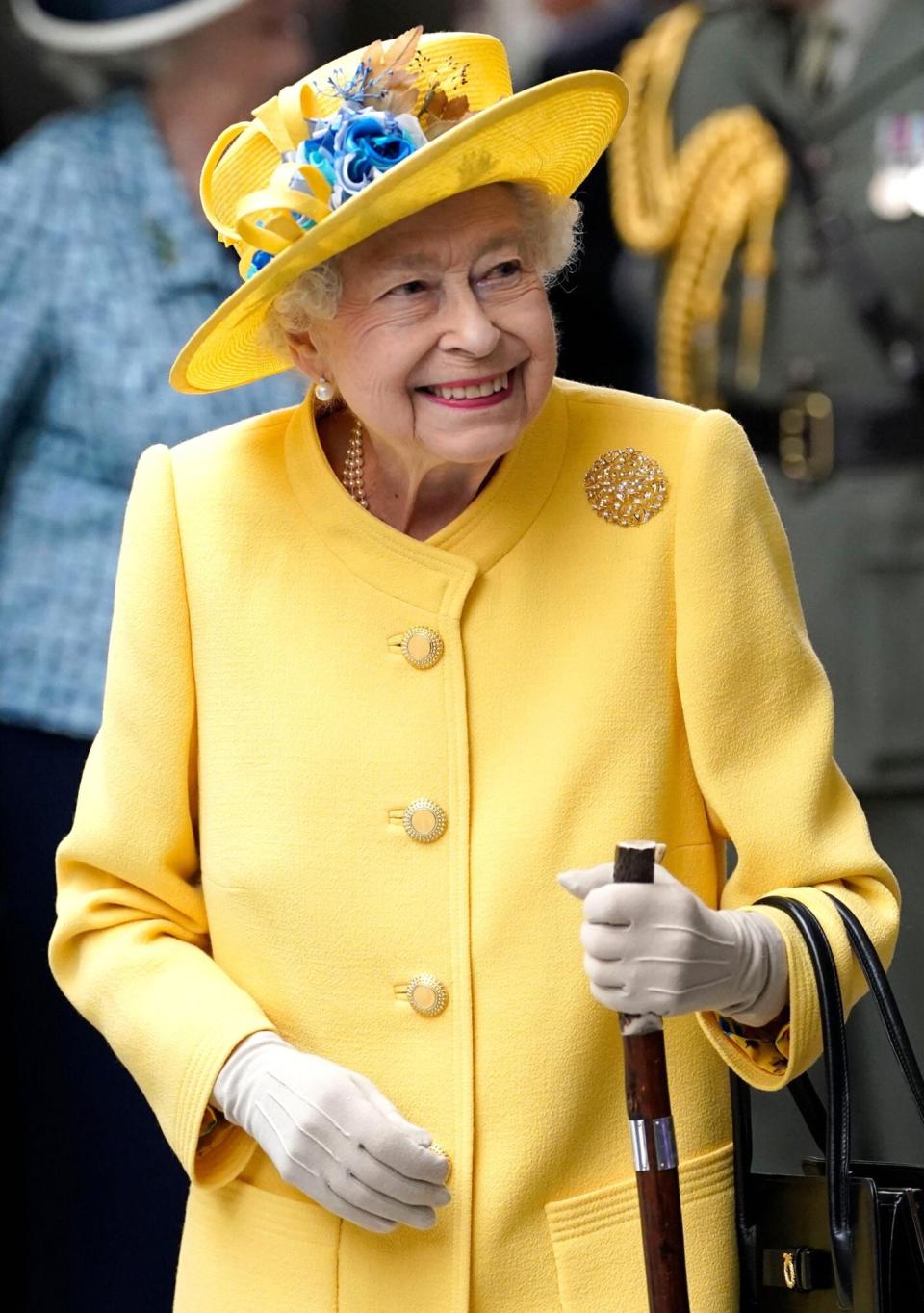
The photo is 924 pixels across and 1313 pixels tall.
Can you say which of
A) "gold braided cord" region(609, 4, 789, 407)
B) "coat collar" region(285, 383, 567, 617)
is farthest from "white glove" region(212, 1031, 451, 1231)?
"gold braided cord" region(609, 4, 789, 407)

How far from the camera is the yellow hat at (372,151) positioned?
69.1 inches

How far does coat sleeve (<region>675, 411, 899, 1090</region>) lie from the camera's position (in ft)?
6.09

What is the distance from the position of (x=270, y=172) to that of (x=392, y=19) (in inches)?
53.9

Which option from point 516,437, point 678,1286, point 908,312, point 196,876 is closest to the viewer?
point 678,1286

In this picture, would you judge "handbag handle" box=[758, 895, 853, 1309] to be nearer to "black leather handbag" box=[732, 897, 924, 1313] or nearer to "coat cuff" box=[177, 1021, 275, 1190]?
"black leather handbag" box=[732, 897, 924, 1313]

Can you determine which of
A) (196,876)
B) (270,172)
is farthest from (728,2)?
(196,876)

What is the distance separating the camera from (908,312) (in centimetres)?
314

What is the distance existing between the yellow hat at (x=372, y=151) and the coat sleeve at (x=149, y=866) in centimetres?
20

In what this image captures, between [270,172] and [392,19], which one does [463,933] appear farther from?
[392,19]

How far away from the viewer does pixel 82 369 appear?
10.7ft

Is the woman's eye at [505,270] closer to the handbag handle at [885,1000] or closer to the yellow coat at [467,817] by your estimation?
the yellow coat at [467,817]

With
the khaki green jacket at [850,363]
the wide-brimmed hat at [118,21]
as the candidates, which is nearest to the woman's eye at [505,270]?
the khaki green jacket at [850,363]

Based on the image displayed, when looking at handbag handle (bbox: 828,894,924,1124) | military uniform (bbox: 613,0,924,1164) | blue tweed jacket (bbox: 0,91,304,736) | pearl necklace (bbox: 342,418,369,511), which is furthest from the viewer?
blue tweed jacket (bbox: 0,91,304,736)

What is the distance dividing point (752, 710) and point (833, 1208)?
1.46 feet
